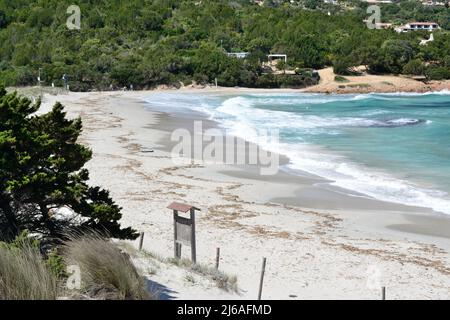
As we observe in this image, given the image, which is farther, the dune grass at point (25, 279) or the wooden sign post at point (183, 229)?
the wooden sign post at point (183, 229)

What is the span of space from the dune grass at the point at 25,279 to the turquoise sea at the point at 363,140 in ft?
36.7

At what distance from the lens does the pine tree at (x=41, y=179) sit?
347 inches

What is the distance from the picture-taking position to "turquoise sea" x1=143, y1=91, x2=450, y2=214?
18.8 m

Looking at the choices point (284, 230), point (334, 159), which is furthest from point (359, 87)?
point (284, 230)

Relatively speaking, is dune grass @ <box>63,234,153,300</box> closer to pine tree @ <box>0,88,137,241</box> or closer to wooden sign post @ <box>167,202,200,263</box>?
pine tree @ <box>0,88,137,241</box>

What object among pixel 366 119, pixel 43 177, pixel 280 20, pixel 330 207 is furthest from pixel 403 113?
pixel 280 20

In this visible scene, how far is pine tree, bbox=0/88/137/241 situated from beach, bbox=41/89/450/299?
1.37m

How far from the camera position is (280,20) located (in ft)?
325

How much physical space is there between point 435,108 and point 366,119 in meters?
13.6

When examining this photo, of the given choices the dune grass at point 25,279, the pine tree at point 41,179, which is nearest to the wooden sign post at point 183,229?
the pine tree at point 41,179

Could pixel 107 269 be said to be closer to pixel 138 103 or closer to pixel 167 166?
pixel 167 166

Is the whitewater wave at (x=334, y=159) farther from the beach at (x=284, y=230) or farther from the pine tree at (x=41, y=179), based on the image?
the pine tree at (x=41, y=179)

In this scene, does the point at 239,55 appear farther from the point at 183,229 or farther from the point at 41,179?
the point at 41,179

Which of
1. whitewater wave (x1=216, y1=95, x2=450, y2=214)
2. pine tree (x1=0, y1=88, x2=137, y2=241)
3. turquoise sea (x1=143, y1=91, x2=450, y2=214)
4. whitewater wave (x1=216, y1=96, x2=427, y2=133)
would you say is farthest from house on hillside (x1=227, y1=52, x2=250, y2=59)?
pine tree (x1=0, y1=88, x2=137, y2=241)
